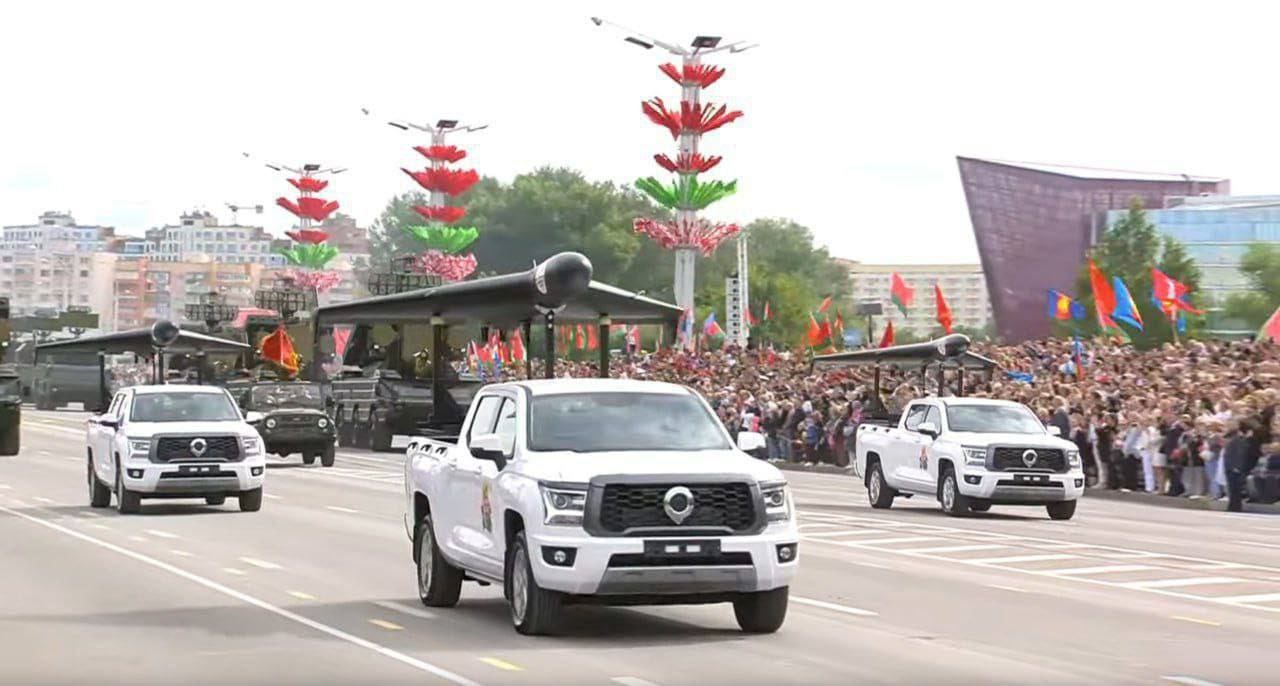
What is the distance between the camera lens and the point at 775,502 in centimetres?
1377

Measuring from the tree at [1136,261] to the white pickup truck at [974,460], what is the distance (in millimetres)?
65483

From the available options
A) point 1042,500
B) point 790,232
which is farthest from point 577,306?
point 790,232

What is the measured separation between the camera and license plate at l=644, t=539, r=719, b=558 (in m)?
13.3

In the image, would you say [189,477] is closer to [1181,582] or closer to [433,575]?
[433,575]

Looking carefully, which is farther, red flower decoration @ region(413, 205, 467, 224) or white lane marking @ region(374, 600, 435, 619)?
red flower decoration @ region(413, 205, 467, 224)

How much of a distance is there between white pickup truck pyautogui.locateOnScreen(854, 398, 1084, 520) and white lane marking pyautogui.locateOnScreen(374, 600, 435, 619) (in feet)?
47.5

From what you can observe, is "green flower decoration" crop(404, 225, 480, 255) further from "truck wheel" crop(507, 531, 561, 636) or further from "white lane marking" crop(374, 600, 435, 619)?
"truck wheel" crop(507, 531, 561, 636)

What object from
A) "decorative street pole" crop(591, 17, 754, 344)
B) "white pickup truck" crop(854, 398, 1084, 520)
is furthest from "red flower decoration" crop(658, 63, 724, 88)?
"white pickup truck" crop(854, 398, 1084, 520)

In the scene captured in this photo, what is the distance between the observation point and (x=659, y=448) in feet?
47.1

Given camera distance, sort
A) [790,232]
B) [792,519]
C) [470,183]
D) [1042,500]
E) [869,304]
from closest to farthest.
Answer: [792,519]
[1042,500]
[869,304]
[470,183]
[790,232]

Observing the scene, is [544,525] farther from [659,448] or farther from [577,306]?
[577,306]

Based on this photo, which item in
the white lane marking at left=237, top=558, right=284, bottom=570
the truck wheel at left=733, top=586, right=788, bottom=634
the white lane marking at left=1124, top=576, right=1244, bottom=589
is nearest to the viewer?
the truck wheel at left=733, top=586, right=788, bottom=634

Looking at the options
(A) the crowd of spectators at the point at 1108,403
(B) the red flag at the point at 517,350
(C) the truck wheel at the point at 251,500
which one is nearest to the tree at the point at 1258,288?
(B) the red flag at the point at 517,350

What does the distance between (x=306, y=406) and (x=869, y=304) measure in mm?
26031
